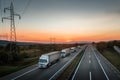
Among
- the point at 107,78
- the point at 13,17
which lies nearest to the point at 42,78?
the point at 107,78

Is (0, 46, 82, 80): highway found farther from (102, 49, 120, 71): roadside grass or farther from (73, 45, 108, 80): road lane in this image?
(102, 49, 120, 71): roadside grass

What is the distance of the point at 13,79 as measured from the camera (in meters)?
25.7

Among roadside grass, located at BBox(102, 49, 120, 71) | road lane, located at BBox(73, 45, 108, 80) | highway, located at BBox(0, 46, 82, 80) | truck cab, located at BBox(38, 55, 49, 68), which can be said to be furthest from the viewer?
roadside grass, located at BBox(102, 49, 120, 71)

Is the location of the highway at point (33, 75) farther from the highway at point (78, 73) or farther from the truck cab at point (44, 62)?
the truck cab at point (44, 62)

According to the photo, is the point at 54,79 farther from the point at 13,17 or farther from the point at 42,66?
the point at 13,17

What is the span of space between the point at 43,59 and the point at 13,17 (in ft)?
48.8

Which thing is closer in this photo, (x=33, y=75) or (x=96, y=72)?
(x=33, y=75)

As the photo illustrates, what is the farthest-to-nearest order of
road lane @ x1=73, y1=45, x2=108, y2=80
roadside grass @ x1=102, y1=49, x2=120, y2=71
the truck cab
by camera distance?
roadside grass @ x1=102, y1=49, x2=120, y2=71
the truck cab
road lane @ x1=73, y1=45, x2=108, y2=80

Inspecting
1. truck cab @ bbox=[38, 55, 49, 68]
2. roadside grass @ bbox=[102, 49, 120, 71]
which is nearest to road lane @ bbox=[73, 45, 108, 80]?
roadside grass @ bbox=[102, 49, 120, 71]

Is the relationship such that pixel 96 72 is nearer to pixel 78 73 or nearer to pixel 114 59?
pixel 78 73

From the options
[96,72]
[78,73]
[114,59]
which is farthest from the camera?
[114,59]

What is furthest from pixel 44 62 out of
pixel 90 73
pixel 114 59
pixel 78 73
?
pixel 114 59

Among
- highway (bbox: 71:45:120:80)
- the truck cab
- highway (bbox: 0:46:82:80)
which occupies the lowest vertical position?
highway (bbox: 71:45:120:80)

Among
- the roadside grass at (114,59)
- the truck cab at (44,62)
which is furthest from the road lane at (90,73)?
the truck cab at (44,62)
